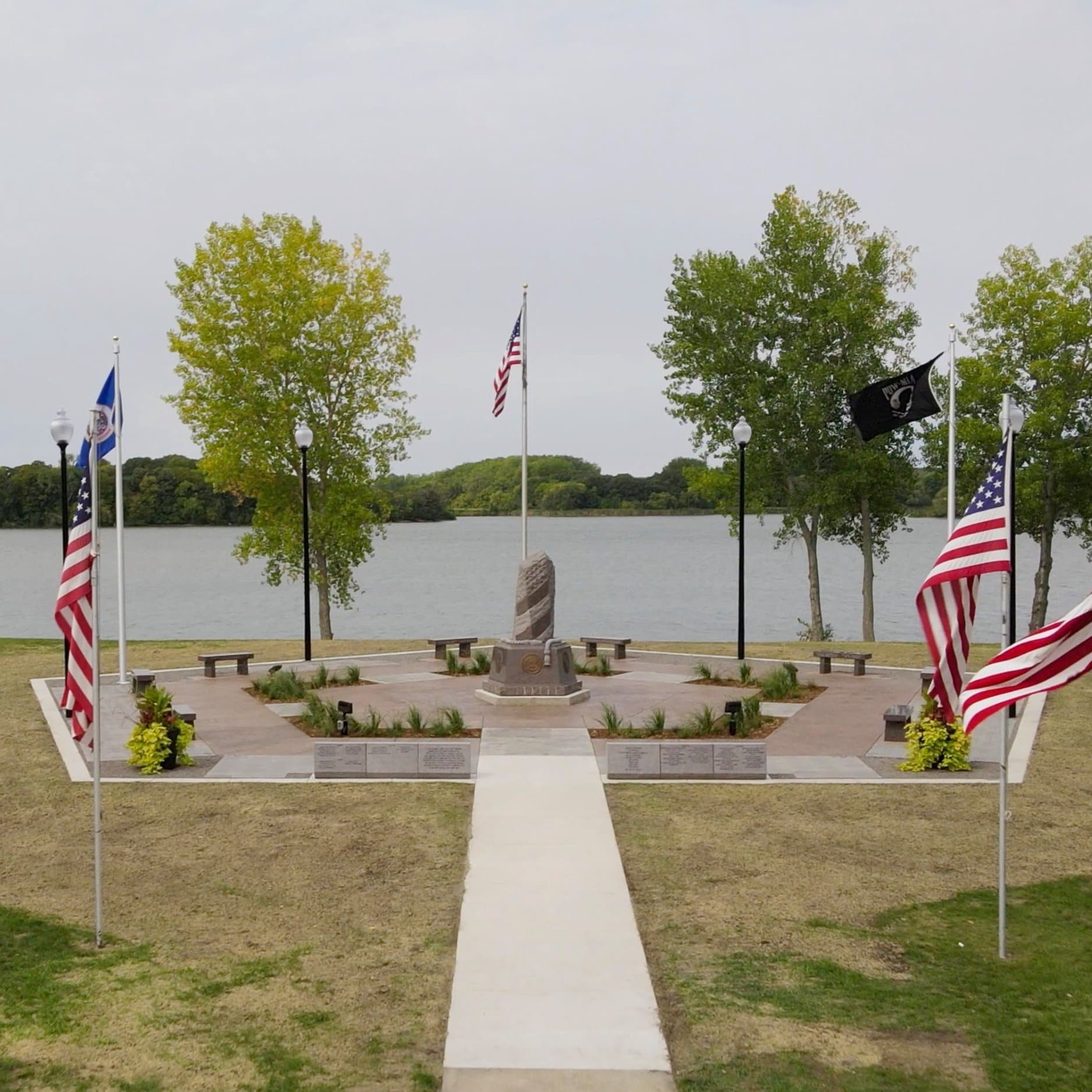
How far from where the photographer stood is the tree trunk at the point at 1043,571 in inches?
1433

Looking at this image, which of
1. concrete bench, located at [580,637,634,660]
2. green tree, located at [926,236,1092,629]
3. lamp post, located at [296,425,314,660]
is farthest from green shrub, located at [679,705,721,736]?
green tree, located at [926,236,1092,629]

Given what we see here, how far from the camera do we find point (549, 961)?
826 centimetres

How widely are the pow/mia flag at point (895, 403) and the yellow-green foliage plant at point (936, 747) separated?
7.89 metres

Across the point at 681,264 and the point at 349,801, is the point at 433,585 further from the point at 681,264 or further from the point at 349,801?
the point at 349,801

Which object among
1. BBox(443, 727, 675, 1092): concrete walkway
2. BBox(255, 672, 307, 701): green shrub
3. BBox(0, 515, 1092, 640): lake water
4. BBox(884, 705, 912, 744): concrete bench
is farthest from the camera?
BBox(0, 515, 1092, 640): lake water

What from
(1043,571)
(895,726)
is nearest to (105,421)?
(895,726)

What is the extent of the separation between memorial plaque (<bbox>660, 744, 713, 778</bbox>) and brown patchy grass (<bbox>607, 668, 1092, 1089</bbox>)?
0.29m

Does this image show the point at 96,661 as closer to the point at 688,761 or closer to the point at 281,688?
the point at 688,761

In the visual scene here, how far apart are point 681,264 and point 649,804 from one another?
1074 inches

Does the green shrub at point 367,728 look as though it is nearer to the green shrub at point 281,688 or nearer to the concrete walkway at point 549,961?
the green shrub at point 281,688

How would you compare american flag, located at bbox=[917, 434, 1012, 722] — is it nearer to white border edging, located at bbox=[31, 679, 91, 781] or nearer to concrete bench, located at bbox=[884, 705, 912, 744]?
concrete bench, located at bbox=[884, 705, 912, 744]

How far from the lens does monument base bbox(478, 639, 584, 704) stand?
19.2 metres

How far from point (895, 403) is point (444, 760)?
1183cm

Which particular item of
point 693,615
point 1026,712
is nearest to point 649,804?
point 1026,712
